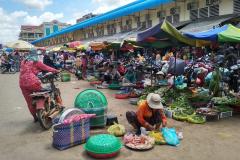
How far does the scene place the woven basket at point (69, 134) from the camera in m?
6.06

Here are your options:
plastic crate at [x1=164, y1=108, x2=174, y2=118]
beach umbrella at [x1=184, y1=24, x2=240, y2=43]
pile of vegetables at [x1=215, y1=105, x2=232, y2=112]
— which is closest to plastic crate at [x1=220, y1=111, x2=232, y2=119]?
pile of vegetables at [x1=215, y1=105, x2=232, y2=112]

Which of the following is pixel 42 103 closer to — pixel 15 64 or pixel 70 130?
pixel 70 130

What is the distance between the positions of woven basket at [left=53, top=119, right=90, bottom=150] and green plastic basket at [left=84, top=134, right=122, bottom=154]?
511 mm

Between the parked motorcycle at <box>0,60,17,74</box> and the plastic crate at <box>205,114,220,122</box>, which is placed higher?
the parked motorcycle at <box>0,60,17,74</box>

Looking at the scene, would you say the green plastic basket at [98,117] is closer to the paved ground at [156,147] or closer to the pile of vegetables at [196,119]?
the paved ground at [156,147]

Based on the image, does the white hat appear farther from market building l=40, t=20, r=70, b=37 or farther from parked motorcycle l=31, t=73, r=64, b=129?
market building l=40, t=20, r=70, b=37

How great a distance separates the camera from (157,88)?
1188cm

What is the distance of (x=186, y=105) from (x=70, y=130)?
166 inches

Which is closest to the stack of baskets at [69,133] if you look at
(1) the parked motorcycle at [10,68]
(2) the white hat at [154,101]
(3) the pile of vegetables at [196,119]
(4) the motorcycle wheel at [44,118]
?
(4) the motorcycle wheel at [44,118]

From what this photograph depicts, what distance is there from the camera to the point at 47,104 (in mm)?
7758

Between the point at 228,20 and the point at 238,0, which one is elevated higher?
the point at 238,0

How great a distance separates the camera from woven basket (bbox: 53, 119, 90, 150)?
606cm

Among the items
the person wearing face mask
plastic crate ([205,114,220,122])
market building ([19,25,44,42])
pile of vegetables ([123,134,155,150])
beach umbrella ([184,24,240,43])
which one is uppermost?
market building ([19,25,44,42])

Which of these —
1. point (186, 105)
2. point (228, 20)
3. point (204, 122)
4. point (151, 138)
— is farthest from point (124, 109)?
point (228, 20)
